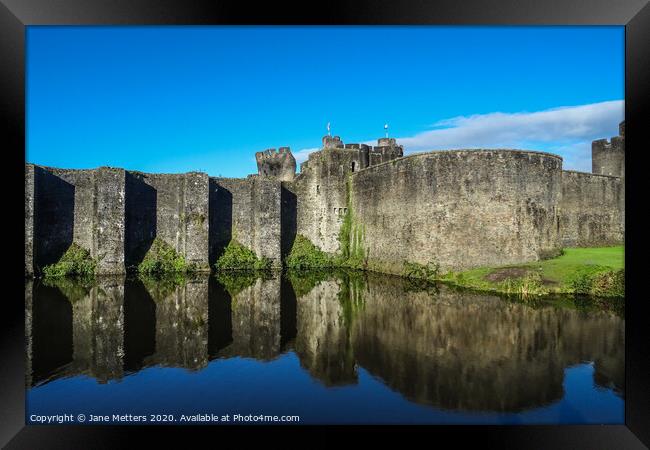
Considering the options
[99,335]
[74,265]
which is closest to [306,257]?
[74,265]

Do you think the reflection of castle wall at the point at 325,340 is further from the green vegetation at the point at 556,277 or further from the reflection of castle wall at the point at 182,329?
the green vegetation at the point at 556,277

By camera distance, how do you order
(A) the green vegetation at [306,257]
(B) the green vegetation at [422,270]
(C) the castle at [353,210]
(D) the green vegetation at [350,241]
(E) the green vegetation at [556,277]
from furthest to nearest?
(A) the green vegetation at [306,257], (D) the green vegetation at [350,241], (B) the green vegetation at [422,270], (C) the castle at [353,210], (E) the green vegetation at [556,277]

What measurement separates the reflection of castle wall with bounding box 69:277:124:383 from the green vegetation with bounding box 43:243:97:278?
6.90 meters

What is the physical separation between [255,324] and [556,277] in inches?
436

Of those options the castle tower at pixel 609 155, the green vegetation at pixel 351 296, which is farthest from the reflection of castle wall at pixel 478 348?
the castle tower at pixel 609 155

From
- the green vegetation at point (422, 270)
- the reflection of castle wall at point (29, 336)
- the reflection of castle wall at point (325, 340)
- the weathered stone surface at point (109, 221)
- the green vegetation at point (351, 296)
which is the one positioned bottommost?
the reflection of castle wall at point (325, 340)

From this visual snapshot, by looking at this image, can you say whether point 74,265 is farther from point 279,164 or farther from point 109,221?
point 279,164

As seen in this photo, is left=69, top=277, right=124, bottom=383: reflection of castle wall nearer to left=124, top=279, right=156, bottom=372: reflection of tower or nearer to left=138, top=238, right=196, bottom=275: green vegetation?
left=124, top=279, right=156, bottom=372: reflection of tower

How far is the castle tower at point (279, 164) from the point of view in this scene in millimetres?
33250

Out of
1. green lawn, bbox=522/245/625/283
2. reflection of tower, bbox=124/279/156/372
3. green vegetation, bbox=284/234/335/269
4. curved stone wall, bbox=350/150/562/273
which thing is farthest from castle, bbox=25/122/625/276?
reflection of tower, bbox=124/279/156/372

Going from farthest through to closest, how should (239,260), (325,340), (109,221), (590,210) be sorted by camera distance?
(239,260)
(590,210)
(109,221)
(325,340)

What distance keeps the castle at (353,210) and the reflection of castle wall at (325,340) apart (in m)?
7.45

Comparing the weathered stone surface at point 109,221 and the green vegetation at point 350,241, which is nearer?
the weathered stone surface at point 109,221
